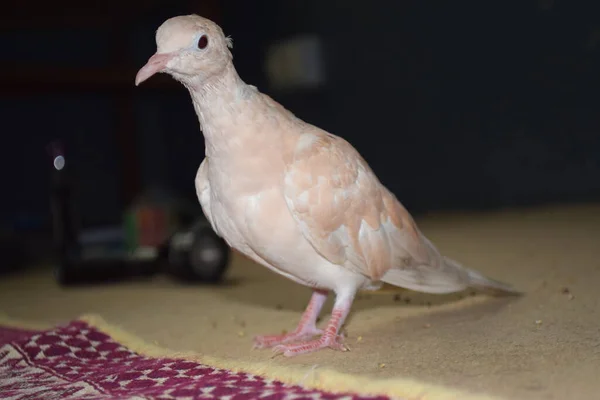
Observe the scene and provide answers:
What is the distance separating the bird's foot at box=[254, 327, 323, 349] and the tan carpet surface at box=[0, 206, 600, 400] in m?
0.03

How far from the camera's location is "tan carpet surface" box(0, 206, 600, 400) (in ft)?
3.90

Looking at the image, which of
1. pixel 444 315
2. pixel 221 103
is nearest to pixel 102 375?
pixel 221 103

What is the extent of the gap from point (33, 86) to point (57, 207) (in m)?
1.24

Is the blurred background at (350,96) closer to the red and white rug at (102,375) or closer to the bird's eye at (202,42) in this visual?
the red and white rug at (102,375)

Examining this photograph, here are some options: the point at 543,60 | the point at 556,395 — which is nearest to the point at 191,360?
the point at 556,395

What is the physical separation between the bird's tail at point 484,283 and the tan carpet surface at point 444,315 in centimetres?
4

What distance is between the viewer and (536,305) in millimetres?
1721

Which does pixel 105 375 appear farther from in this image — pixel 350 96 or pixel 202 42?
pixel 350 96

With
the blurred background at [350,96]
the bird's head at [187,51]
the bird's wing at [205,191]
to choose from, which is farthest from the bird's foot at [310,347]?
the blurred background at [350,96]

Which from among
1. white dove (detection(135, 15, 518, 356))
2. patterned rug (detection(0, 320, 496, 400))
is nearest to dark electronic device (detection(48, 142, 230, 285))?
patterned rug (detection(0, 320, 496, 400))

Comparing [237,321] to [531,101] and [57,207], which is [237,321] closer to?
[57,207]

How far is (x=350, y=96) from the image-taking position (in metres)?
4.64

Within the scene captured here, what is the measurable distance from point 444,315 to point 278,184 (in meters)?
0.58

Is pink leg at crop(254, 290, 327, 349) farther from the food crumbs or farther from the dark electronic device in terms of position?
the dark electronic device
